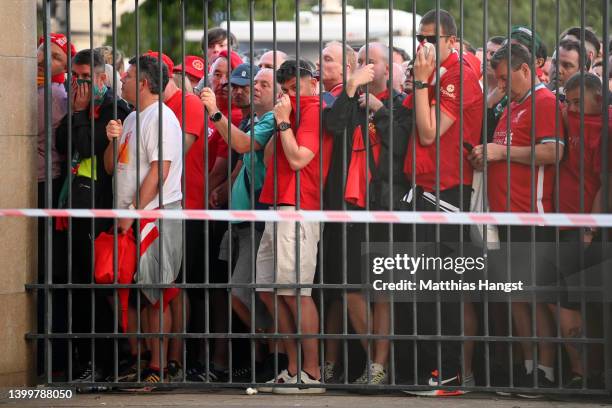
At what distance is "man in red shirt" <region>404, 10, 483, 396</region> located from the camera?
283 inches

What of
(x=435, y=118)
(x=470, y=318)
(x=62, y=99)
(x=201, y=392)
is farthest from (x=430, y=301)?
(x=62, y=99)

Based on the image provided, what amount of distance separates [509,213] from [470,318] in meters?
0.74

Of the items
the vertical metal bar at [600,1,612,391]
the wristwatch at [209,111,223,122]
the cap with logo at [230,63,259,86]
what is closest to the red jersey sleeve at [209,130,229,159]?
the cap with logo at [230,63,259,86]

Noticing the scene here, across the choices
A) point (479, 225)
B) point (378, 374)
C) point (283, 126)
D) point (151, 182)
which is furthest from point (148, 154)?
point (479, 225)

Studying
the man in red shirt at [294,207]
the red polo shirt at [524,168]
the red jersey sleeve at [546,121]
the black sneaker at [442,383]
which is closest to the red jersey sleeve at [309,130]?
the man in red shirt at [294,207]

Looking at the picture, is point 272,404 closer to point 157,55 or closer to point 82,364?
point 82,364

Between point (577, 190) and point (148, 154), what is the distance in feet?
8.23

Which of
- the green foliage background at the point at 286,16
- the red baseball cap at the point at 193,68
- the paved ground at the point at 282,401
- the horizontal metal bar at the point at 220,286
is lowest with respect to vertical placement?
the paved ground at the point at 282,401

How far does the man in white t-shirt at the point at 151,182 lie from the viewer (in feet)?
24.5

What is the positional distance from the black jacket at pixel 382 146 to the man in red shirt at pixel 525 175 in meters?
0.44

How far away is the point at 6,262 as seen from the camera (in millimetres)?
7340

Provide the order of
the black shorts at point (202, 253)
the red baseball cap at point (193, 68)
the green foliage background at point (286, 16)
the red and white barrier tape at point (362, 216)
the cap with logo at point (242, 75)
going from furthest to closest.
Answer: the green foliage background at point (286, 16) < the red baseball cap at point (193, 68) < the cap with logo at point (242, 75) < the black shorts at point (202, 253) < the red and white barrier tape at point (362, 216)

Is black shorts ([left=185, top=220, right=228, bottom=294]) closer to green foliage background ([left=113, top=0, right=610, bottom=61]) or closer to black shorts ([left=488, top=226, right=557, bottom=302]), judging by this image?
black shorts ([left=488, top=226, right=557, bottom=302])

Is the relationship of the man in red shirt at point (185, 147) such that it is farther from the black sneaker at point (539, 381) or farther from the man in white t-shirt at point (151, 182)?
the black sneaker at point (539, 381)
